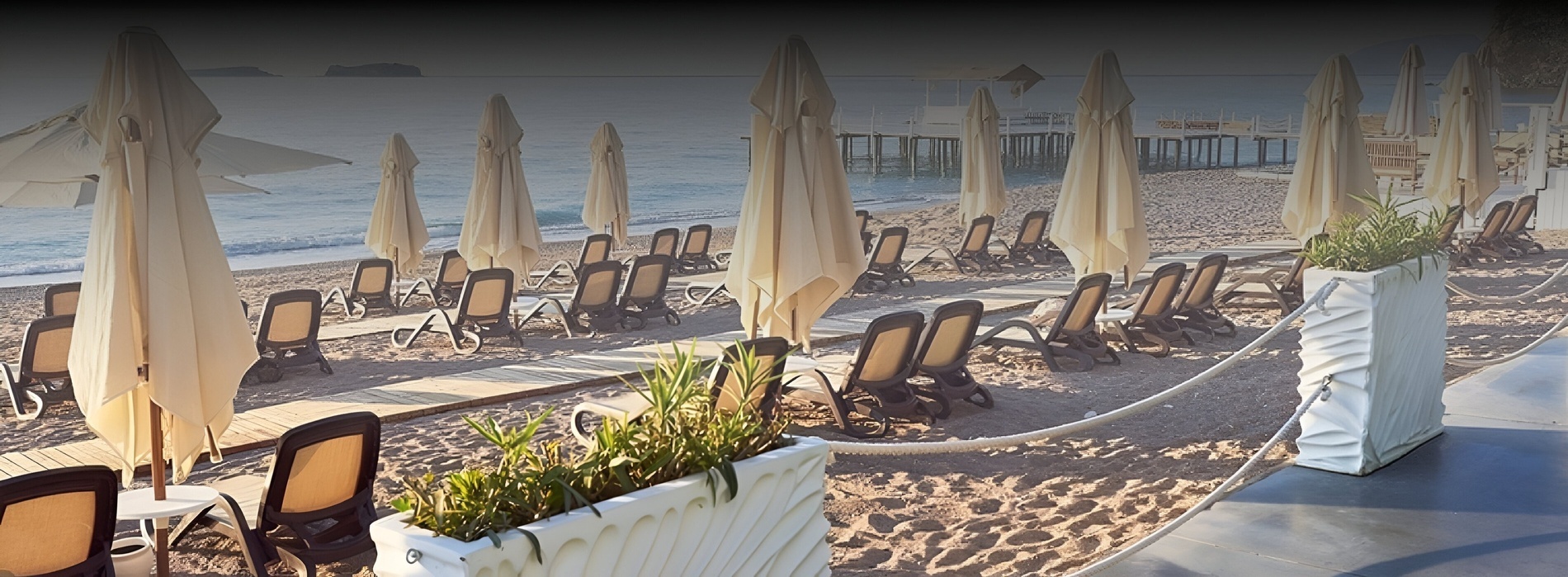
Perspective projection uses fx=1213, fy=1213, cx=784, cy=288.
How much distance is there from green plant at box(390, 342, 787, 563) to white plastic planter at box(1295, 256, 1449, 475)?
3.03 m

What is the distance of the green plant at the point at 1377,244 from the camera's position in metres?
4.94

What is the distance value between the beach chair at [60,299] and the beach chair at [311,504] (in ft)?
17.4

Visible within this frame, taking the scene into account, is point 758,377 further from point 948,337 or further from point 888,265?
point 888,265

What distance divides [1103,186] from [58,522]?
6877 mm

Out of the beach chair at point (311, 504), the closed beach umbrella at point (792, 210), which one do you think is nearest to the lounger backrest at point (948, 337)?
the closed beach umbrella at point (792, 210)

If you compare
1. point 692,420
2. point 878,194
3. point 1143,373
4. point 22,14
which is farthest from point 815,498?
point 22,14

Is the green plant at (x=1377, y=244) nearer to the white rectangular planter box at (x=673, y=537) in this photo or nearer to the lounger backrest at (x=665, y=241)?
the white rectangular planter box at (x=673, y=537)

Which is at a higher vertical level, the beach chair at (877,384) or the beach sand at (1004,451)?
the beach chair at (877,384)

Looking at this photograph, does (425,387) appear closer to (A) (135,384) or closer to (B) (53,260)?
(A) (135,384)

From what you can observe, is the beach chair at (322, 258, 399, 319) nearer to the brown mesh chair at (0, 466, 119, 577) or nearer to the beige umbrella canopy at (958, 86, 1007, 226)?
the beige umbrella canopy at (958, 86, 1007, 226)

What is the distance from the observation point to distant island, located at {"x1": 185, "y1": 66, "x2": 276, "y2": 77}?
191 feet

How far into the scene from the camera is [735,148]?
57.1 m

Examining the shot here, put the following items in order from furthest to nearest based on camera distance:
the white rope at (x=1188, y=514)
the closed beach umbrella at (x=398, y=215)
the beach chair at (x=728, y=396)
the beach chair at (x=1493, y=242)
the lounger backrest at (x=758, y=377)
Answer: the beach chair at (x=1493, y=242)
the closed beach umbrella at (x=398, y=215)
the lounger backrest at (x=758, y=377)
the beach chair at (x=728, y=396)
the white rope at (x=1188, y=514)

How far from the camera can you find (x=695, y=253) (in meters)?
16.2
